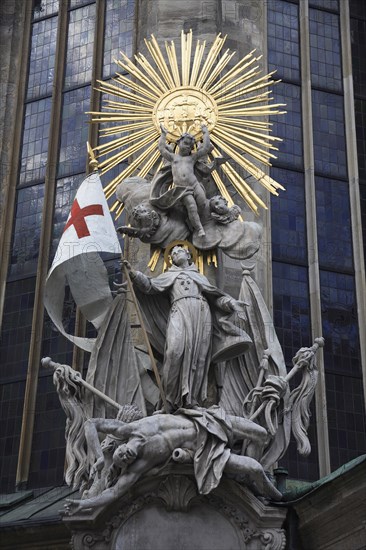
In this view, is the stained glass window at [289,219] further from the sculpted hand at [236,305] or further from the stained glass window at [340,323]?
the sculpted hand at [236,305]

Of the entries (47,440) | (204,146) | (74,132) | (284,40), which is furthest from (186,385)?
(284,40)

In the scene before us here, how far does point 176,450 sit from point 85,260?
2.63 m

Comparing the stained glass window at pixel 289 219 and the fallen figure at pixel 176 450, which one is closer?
the fallen figure at pixel 176 450

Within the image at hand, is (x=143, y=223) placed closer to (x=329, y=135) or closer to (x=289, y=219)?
(x=289, y=219)

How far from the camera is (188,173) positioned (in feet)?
47.3

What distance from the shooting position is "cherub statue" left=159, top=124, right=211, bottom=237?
14219mm

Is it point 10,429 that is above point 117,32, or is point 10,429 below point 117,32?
below

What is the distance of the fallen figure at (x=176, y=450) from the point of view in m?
11.9

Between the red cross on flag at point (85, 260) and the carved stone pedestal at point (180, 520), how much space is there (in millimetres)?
2241

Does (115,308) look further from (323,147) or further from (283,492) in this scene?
(323,147)

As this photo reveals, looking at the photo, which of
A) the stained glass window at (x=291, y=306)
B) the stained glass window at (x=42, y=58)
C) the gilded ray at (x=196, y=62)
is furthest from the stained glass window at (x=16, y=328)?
the gilded ray at (x=196, y=62)

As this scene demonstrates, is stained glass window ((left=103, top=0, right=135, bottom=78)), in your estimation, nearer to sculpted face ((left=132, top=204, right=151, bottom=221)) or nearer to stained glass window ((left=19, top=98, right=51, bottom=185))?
stained glass window ((left=19, top=98, right=51, bottom=185))

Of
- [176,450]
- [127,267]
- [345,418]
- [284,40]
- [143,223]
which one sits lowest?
[176,450]

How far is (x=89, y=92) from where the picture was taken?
18703mm
